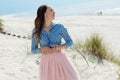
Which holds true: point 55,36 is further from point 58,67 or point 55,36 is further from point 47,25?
point 58,67

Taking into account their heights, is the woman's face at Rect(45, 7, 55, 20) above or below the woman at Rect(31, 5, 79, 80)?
above

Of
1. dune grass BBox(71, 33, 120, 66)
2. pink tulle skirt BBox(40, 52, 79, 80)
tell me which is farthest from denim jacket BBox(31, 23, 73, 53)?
dune grass BBox(71, 33, 120, 66)

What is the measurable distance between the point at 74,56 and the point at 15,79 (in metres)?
2.17

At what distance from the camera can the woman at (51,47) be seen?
185 inches

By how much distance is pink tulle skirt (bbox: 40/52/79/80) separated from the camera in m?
4.68

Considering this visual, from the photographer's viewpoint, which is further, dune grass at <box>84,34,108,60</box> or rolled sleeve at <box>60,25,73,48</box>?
dune grass at <box>84,34,108,60</box>

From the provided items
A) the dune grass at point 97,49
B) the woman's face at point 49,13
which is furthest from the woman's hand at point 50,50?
the dune grass at point 97,49

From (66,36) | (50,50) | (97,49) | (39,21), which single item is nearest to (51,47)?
(50,50)

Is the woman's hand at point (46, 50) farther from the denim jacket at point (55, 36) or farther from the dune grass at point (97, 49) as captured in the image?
the dune grass at point (97, 49)

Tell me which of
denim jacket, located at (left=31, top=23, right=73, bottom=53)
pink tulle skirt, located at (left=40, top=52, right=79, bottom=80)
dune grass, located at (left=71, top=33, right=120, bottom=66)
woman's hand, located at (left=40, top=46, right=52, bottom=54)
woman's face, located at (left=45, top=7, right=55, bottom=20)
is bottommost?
dune grass, located at (left=71, top=33, right=120, bottom=66)

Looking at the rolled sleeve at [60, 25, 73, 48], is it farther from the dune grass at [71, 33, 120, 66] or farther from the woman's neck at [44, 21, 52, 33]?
the dune grass at [71, 33, 120, 66]

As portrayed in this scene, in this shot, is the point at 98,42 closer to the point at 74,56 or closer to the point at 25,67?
the point at 74,56

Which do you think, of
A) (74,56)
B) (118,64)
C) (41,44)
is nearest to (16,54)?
(74,56)

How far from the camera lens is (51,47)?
15.4 ft
